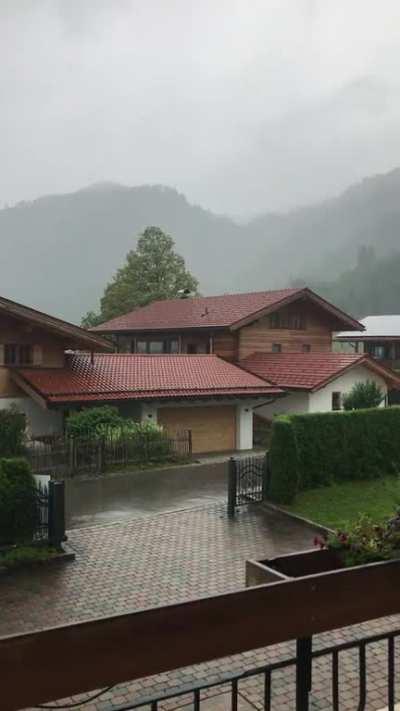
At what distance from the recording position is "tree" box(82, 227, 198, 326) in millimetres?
49094

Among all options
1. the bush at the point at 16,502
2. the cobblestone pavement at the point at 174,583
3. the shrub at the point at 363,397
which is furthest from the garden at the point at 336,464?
the shrub at the point at 363,397

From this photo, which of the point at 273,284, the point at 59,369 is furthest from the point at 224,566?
the point at 273,284

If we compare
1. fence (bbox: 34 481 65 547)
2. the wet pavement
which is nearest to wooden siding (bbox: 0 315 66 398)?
the wet pavement

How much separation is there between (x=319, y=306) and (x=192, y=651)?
3331 centimetres

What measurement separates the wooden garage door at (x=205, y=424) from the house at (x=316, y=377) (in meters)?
3.50

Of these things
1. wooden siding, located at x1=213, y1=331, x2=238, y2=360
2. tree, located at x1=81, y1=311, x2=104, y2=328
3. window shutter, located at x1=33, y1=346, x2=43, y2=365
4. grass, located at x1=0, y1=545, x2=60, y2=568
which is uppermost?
tree, located at x1=81, y1=311, x2=104, y2=328

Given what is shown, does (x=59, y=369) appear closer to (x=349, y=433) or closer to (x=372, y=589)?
(x=349, y=433)

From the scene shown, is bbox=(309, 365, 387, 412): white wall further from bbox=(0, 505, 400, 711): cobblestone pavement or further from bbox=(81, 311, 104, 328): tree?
bbox=(81, 311, 104, 328): tree

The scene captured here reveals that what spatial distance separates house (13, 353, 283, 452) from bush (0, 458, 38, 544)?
9.81 metres

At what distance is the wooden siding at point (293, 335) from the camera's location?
32281mm

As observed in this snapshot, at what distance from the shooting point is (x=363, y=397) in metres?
27.6

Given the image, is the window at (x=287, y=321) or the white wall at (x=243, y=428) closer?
the white wall at (x=243, y=428)

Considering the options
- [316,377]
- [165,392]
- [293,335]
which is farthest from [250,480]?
[293,335]

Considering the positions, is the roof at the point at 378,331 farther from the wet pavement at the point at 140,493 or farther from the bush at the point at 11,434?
the bush at the point at 11,434
